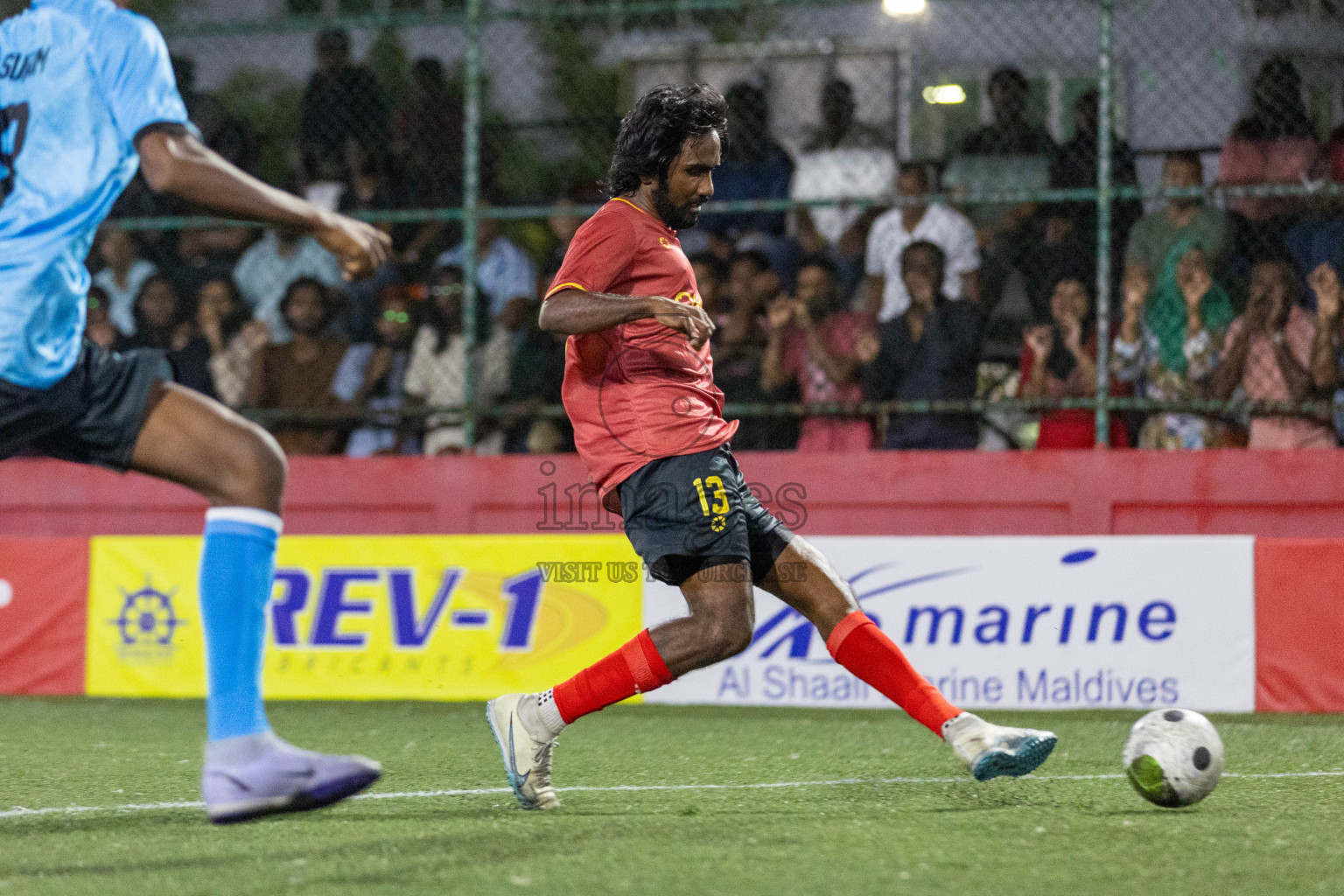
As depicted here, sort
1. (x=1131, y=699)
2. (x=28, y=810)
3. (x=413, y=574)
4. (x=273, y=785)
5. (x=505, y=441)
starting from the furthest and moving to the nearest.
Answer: (x=505, y=441)
(x=413, y=574)
(x=1131, y=699)
(x=28, y=810)
(x=273, y=785)

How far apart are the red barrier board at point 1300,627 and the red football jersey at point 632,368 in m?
3.85

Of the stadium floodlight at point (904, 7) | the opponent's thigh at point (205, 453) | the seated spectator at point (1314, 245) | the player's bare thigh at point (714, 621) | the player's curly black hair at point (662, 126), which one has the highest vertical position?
the stadium floodlight at point (904, 7)

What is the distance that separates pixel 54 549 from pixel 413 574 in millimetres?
1994

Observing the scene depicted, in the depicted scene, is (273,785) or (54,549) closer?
(273,785)

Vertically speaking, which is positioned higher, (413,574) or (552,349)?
(552,349)

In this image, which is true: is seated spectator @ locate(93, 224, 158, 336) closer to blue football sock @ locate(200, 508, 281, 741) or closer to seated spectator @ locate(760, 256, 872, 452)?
seated spectator @ locate(760, 256, 872, 452)

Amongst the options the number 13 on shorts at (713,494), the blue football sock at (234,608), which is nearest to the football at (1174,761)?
the number 13 on shorts at (713,494)

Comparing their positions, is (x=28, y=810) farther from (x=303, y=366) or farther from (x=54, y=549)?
(x=303, y=366)

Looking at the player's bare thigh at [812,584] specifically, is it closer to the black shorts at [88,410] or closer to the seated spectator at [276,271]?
A: the black shorts at [88,410]

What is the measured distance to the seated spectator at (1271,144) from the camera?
825 centimetres

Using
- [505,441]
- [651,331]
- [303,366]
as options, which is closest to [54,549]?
[303,366]

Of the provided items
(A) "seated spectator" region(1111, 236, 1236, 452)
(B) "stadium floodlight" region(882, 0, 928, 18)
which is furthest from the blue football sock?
(B) "stadium floodlight" region(882, 0, 928, 18)

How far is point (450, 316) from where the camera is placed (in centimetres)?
938

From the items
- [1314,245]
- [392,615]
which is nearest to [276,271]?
[392,615]
